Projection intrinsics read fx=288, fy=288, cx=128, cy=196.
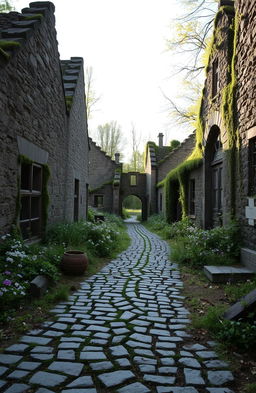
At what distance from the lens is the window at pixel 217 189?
966 cm

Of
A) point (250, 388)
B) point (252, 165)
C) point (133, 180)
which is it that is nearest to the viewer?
point (250, 388)

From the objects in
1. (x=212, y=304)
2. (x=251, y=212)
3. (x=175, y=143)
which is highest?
(x=175, y=143)

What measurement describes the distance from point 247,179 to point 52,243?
5.07 m

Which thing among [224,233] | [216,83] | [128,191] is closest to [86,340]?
[224,233]

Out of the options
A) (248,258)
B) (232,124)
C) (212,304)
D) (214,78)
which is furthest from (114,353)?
(214,78)

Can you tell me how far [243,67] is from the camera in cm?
707

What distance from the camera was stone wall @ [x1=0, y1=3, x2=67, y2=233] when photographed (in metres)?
5.09

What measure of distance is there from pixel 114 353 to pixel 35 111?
5.36 metres

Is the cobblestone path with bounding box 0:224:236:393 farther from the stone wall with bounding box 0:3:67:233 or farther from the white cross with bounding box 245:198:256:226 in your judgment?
the white cross with bounding box 245:198:256:226

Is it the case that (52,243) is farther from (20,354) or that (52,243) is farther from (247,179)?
(247,179)

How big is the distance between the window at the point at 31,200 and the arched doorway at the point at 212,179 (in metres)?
5.86

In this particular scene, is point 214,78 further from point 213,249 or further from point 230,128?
point 213,249

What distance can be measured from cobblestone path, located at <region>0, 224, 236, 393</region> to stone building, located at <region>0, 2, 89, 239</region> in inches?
91.3

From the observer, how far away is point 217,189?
9.92m
